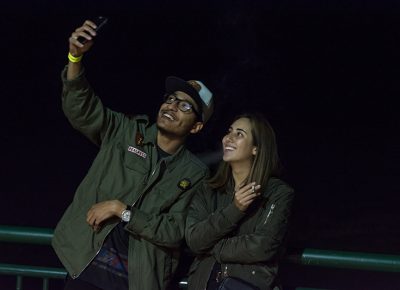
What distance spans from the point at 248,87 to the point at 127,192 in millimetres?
12112

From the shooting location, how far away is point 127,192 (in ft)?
10.4

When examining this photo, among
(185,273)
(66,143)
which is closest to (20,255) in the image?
(66,143)

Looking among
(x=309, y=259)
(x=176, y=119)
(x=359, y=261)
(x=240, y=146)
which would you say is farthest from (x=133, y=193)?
(x=359, y=261)

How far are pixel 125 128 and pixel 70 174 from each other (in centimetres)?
869

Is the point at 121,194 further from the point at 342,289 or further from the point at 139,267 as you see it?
the point at 342,289

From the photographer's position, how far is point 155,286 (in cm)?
308

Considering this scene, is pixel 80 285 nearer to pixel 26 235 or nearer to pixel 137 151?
pixel 26 235

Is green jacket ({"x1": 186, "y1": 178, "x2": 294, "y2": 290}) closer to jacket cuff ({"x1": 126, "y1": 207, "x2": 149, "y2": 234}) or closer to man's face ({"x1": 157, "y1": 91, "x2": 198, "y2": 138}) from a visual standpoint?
jacket cuff ({"x1": 126, "y1": 207, "x2": 149, "y2": 234})

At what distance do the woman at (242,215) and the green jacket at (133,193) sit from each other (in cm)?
10

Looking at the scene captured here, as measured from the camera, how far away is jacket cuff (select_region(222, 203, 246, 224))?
2863mm

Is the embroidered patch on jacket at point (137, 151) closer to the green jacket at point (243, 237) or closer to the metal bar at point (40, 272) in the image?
the green jacket at point (243, 237)

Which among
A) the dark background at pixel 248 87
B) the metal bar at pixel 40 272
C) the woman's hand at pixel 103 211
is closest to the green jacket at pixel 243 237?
the woman's hand at pixel 103 211

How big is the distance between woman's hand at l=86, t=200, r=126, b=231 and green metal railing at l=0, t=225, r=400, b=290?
0.29 metres

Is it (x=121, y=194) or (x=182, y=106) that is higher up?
(x=182, y=106)
